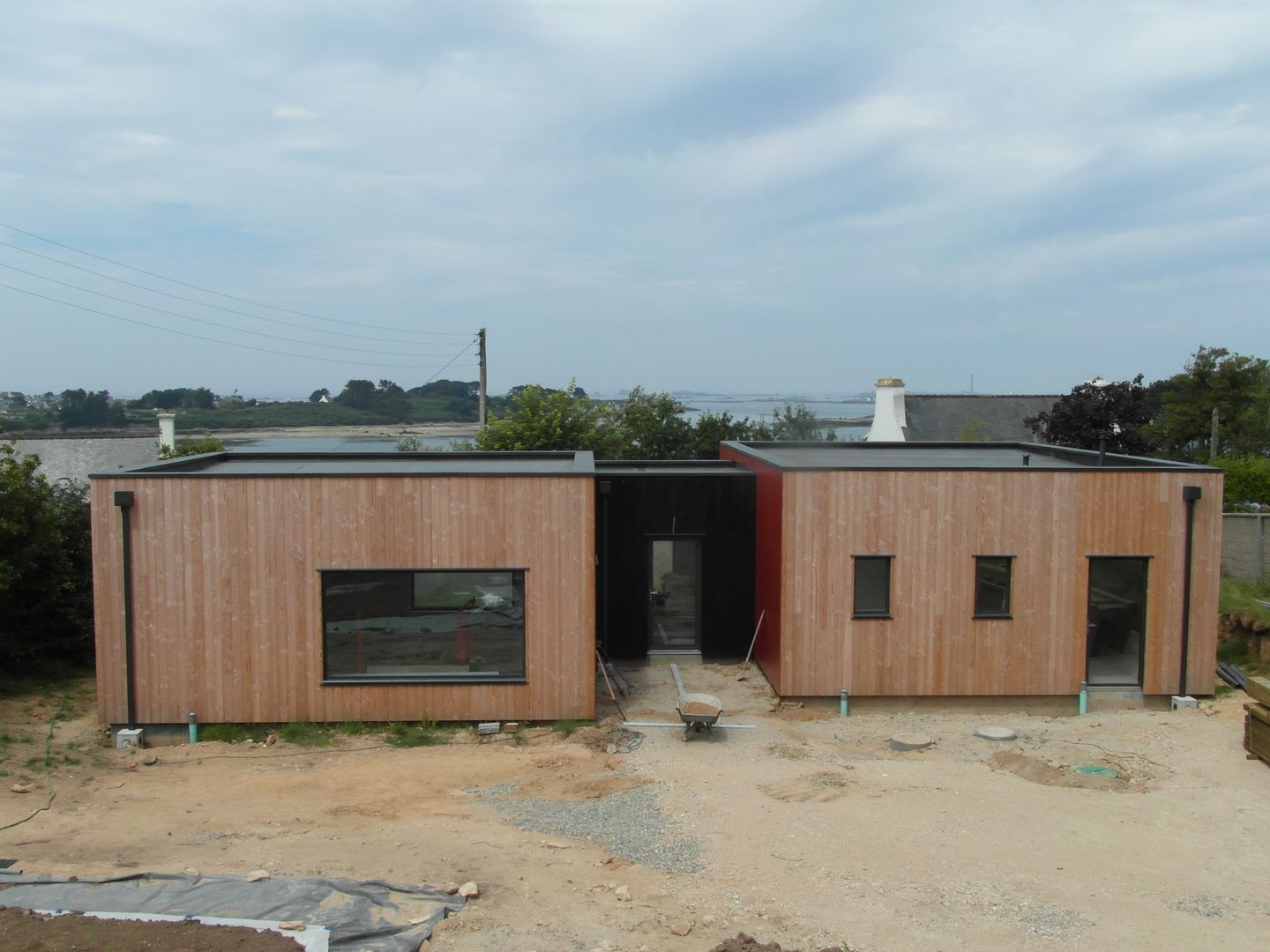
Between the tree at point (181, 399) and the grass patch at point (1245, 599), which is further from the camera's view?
the tree at point (181, 399)

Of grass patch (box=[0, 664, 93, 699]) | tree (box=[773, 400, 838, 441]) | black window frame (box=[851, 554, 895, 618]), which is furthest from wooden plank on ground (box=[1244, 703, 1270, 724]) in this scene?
tree (box=[773, 400, 838, 441])

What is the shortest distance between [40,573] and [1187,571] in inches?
625

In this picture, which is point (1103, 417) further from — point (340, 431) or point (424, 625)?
point (340, 431)

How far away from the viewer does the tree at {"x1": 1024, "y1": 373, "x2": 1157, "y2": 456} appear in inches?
1204

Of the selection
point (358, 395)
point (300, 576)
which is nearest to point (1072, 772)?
point (300, 576)

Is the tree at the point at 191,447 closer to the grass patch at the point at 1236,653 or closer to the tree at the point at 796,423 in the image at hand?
the grass patch at the point at 1236,653

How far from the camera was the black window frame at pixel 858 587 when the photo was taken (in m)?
13.4

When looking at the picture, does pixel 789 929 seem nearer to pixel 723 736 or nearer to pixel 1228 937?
pixel 1228 937

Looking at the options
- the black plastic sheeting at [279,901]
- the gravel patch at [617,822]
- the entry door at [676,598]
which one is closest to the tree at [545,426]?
the entry door at [676,598]

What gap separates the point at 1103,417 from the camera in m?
30.6

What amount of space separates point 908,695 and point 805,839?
4794 millimetres

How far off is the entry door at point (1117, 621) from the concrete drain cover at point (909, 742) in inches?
117

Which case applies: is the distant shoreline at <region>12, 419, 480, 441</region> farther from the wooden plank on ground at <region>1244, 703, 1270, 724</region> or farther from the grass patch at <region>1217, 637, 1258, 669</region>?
the wooden plank on ground at <region>1244, 703, 1270, 724</region>

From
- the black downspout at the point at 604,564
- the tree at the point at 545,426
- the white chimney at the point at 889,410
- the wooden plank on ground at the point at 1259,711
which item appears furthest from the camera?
the white chimney at the point at 889,410
